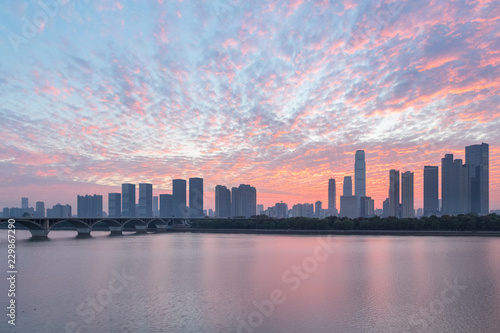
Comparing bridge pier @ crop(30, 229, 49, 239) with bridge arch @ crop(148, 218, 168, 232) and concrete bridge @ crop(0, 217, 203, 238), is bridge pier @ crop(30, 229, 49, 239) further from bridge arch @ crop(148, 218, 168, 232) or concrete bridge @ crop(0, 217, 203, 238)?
bridge arch @ crop(148, 218, 168, 232)

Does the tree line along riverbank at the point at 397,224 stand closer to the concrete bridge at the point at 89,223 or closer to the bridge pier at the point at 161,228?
the bridge pier at the point at 161,228

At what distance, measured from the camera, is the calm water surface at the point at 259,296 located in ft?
73.8

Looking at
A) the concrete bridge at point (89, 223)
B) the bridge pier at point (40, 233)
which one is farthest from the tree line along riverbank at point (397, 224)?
the bridge pier at point (40, 233)

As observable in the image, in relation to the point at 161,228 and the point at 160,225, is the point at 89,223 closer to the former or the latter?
the point at 161,228

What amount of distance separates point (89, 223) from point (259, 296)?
352ft

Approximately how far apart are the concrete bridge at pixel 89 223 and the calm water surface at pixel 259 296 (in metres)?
55.0

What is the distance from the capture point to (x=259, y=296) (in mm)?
29062

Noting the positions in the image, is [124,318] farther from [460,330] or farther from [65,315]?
[460,330]

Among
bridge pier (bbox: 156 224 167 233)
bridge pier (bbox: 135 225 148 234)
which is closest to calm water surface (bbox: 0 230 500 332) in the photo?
bridge pier (bbox: 135 225 148 234)

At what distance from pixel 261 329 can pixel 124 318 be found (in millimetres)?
8879

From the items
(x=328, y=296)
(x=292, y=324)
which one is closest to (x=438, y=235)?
(x=328, y=296)

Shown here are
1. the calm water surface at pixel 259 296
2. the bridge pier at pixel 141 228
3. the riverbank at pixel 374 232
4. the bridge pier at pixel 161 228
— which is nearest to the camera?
the calm water surface at pixel 259 296

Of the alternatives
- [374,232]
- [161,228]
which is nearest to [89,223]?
[161,228]

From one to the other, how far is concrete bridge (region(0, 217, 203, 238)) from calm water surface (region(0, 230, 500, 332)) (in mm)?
54965
